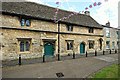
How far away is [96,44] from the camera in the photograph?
31609mm

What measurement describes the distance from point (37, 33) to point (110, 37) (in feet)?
73.7

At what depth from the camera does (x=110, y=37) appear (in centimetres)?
3862

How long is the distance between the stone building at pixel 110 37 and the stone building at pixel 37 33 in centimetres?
848

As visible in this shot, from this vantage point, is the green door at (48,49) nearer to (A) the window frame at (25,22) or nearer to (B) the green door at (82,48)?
(A) the window frame at (25,22)

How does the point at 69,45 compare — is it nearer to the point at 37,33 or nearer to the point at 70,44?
the point at 70,44

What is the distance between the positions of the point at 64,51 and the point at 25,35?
287 inches

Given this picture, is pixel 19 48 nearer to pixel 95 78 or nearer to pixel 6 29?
pixel 6 29

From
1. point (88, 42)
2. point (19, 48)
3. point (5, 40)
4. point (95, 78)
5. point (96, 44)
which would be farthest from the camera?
point (96, 44)

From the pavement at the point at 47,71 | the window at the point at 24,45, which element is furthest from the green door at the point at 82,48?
the pavement at the point at 47,71

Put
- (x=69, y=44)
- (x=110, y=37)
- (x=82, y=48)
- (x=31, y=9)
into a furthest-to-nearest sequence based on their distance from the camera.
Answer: (x=110, y=37) → (x=82, y=48) → (x=69, y=44) → (x=31, y=9)

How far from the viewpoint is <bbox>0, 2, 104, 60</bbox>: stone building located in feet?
61.5

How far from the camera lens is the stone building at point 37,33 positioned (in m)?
18.8

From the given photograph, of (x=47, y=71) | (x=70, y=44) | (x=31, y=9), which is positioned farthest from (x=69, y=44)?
(x=47, y=71)

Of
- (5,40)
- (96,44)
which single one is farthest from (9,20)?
(96,44)
